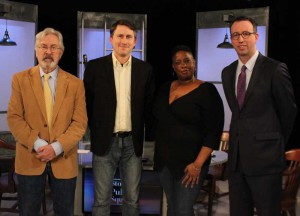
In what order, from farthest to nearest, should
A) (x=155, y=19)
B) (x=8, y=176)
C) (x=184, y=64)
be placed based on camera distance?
(x=155, y=19) → (x=8, y=176) → (x=184, y=64)

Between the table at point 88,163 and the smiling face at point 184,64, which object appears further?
the table at point 88,163

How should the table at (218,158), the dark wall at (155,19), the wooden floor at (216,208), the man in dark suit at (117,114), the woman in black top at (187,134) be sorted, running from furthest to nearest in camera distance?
the dark wall at (155,19) → the wooden floor at (216,208) → the table at (218,158) → the man in dark suit at (117,114) → the woman in black top at (187,134)

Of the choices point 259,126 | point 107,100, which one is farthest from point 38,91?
point 259,126

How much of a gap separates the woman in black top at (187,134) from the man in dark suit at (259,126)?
→ 0.48 ft

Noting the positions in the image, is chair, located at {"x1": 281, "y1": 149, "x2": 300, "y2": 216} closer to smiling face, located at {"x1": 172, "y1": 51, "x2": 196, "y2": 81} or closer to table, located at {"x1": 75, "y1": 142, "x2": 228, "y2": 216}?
table, located at {"x1": 75, "y1": 142, "x2": 228, "y2": 216}

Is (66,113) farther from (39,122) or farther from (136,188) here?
(136,188)

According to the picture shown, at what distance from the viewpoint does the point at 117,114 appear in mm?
2793

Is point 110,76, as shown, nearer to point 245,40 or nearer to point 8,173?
point 245,40

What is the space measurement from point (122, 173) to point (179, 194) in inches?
16.4

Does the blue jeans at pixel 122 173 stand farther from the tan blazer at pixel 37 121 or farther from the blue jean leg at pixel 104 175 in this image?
the tan blazer at pixel 37 121

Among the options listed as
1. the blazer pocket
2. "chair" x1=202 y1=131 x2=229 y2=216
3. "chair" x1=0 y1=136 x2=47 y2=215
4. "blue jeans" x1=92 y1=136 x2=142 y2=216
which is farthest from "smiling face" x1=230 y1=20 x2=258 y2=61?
"chair" x1=0 y1=136 x2=47 y2=215

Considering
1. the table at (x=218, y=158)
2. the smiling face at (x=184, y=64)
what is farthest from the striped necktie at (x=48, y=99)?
the table at (x=218, y=158)

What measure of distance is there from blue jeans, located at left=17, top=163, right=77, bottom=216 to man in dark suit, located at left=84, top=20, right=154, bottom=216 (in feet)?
0.81

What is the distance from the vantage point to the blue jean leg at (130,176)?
282cm
